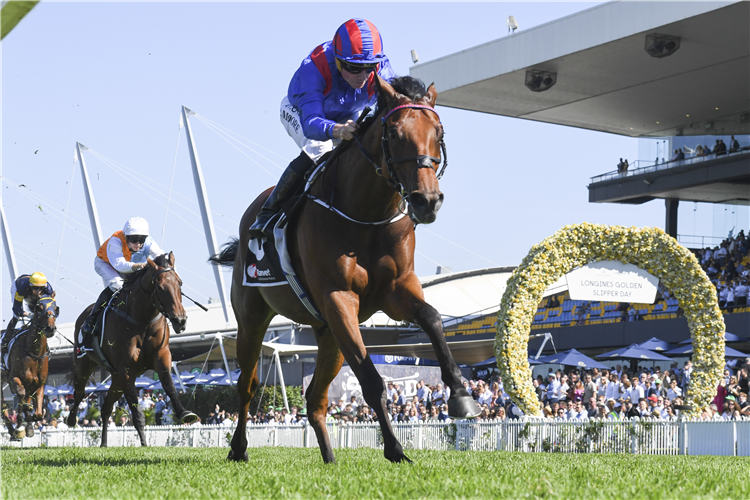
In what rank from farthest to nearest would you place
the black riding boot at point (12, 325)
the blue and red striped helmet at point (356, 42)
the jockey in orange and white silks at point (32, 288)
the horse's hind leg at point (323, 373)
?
the black riding boot at point (12, 325) → the jockey in orange and white silks at point (32, 288) → the horse's hind leg at point (323, 373) → the blue and red striped helmet at point (356, 42)

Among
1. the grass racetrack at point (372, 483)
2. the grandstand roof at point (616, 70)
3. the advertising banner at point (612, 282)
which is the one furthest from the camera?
the grandstand roof at point (616, 70)

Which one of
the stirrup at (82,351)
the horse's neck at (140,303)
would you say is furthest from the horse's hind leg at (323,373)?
the stirrup at (82,351)

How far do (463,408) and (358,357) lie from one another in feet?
2.56

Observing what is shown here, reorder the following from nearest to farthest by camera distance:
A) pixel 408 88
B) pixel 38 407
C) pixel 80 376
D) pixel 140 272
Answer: pixel 408 88 → pixel 140 272 → pixel 38 407 → pixel 80 376

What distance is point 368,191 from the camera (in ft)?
19.3

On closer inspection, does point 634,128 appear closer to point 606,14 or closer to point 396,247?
point 606,14

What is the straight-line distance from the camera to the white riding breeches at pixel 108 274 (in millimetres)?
12367

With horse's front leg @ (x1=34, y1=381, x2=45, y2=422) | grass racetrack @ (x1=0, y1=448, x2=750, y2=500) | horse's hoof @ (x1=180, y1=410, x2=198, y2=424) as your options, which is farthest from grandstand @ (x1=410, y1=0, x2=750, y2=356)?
grass racetrack @ (x1=0, y1=448, x2=750, y2=500)

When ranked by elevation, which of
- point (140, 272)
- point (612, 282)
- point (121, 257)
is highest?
point (121, 257)

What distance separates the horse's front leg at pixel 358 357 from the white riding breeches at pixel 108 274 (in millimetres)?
7405

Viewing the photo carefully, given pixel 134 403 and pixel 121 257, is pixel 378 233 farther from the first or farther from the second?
pixel 134 403

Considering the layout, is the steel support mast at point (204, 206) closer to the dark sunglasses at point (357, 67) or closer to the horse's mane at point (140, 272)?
the horse's mane at point (140, 272)

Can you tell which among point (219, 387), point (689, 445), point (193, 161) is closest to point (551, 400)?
point (689, 445)

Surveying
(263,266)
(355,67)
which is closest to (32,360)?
(263,266)
